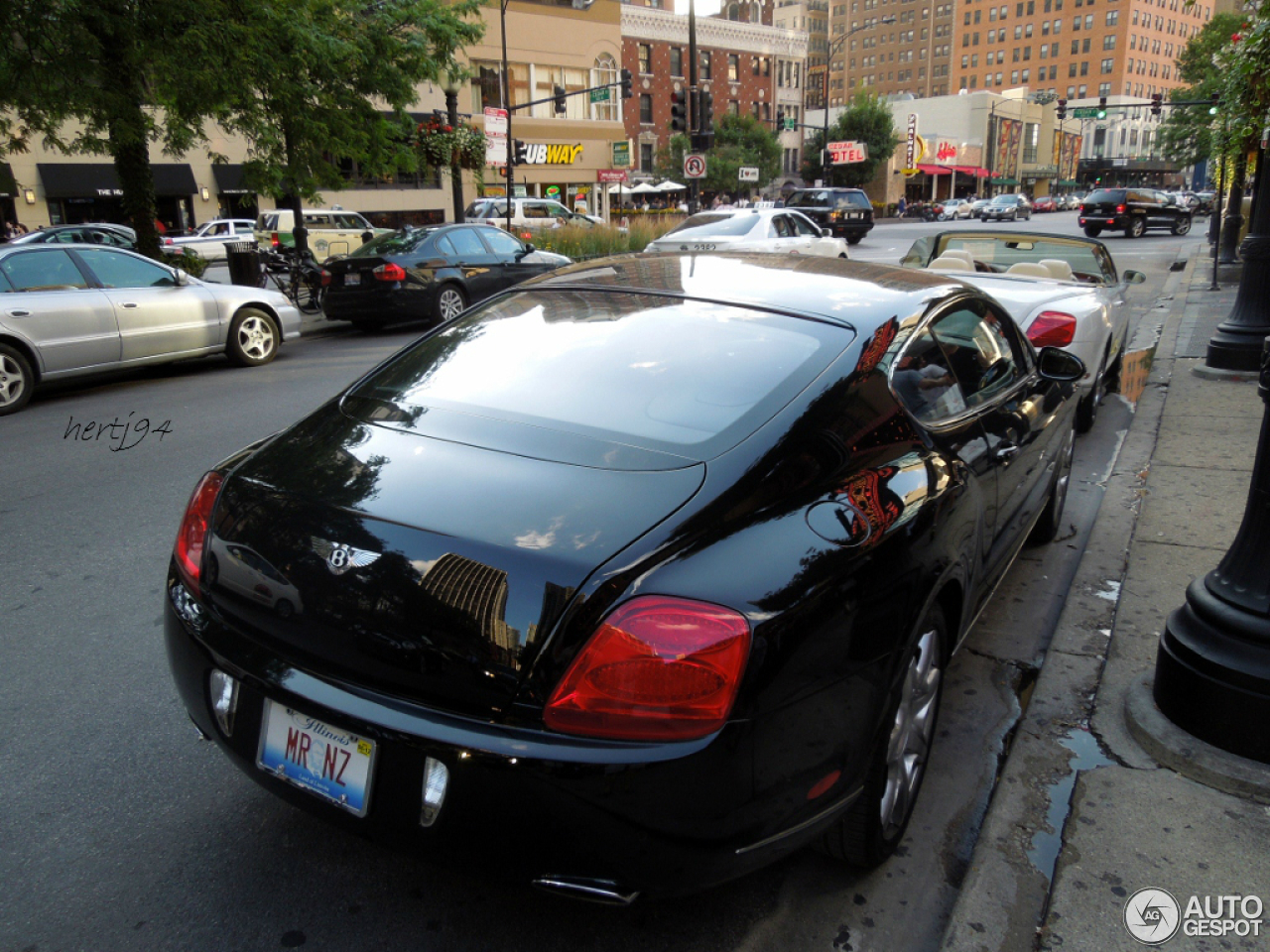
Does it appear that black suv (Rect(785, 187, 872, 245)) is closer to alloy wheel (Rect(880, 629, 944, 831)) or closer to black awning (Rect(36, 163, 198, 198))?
black awning (Rect(36, 163, 198, 198))

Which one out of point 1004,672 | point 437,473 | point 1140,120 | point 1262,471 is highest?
point 1140,120

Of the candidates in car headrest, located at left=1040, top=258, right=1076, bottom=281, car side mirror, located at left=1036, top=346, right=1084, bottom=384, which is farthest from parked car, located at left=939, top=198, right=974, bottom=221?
car side mirror, located at left=1036, top=346, right=1084, bottom=384

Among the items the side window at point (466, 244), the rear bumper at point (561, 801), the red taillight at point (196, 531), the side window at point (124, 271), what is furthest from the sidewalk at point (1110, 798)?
the side window at point (466, 244)

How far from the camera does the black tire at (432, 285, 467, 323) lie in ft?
43.9

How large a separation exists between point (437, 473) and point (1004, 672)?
2603mm

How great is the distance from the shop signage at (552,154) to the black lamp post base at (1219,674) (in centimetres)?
4933

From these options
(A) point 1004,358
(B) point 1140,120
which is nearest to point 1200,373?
(A) point 1004,358

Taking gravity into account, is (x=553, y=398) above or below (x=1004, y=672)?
above

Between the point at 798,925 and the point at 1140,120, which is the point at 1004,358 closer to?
the point at 798,925

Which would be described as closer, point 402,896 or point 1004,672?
point 402,896

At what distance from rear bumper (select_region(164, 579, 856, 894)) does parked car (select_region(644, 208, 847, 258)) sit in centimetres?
1554

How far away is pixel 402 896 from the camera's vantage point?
2459 mm

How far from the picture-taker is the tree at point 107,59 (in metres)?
11.1

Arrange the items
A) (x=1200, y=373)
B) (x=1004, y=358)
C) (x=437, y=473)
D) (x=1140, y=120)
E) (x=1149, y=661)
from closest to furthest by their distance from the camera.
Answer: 1. (x=437, y=473)
2. (x=1149, y=661)
3. (x=1004, y=358)
4. (x=1200, y=373)
5. (x=1140, y=120)
